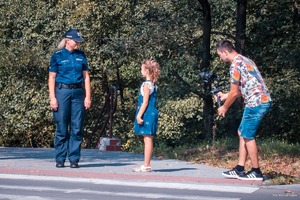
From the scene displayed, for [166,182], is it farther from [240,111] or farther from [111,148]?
[240,111]

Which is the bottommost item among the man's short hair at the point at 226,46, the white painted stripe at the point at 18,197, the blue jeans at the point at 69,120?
the white painted stripe at the point at 18,197

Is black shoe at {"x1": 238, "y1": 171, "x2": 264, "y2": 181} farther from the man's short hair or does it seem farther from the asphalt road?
the man's short hair

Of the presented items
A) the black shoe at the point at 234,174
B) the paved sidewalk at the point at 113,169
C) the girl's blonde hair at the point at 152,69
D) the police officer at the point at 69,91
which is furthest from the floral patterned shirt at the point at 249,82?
the police officer at the point at 69,91

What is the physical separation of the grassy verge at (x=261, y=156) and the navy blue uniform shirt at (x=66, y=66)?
8.50 feet

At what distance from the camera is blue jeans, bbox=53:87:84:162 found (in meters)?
11.4

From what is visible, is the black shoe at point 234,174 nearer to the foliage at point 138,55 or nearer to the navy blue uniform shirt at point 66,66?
the navy blue uniform shirt at point 66,66

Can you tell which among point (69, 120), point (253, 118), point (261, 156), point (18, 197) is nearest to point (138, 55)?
point (261, 156)

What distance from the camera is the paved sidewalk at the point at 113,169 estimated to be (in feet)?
34.4

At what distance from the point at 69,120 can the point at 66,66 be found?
2.59 ft

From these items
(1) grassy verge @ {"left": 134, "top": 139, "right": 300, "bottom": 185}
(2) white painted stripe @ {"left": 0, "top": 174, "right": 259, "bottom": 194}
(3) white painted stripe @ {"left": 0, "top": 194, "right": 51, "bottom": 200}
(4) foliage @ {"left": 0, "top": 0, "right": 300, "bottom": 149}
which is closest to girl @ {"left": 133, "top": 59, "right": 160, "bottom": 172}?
(2) white painted stripe @ {"left": 0, "top": 174, "right": 259, "bottom": 194}

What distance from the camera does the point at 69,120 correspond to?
11562 mm

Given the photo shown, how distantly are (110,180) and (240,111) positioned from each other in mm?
9977

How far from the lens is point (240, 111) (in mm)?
19875

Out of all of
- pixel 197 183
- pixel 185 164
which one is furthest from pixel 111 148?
pixel 197 183
